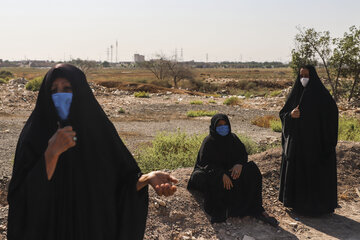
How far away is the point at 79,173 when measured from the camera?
6.44 ft

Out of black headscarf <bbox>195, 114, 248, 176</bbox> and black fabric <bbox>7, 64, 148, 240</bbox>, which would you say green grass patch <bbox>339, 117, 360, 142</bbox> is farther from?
black fabric <bbox>7, 64, 148, 240</bbox>

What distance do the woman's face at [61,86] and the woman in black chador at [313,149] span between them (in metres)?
3.48

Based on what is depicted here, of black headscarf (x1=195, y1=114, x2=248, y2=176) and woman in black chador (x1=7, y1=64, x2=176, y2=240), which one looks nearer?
woman in black chador (x1=7, y1=64, x2=176, y2=240)

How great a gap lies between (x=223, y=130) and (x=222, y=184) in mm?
609

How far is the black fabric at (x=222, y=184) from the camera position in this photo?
14.8ft

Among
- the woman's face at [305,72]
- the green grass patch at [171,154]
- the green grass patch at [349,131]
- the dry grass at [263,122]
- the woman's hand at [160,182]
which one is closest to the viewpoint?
the woman's hand at [160,182]

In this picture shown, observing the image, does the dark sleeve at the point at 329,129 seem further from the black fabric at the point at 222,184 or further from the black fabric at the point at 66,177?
the black fabric at the point at 66,177

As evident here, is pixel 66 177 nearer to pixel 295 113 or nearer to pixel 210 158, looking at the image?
pixel 210 158

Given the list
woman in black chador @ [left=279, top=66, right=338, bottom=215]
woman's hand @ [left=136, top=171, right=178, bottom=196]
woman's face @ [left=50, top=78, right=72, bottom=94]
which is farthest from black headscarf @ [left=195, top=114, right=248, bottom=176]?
woman's face @ [left=50, top=78, right=72, bottom=94]

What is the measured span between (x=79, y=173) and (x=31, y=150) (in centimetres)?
27

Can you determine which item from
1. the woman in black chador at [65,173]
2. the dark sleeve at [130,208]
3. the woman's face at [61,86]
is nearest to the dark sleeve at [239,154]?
the dark sleeve at [130,208]

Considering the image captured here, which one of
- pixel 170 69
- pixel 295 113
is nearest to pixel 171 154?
pixel 295 113

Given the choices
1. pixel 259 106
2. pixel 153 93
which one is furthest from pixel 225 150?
pixel 153 93

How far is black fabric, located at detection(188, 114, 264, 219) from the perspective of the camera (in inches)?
178
